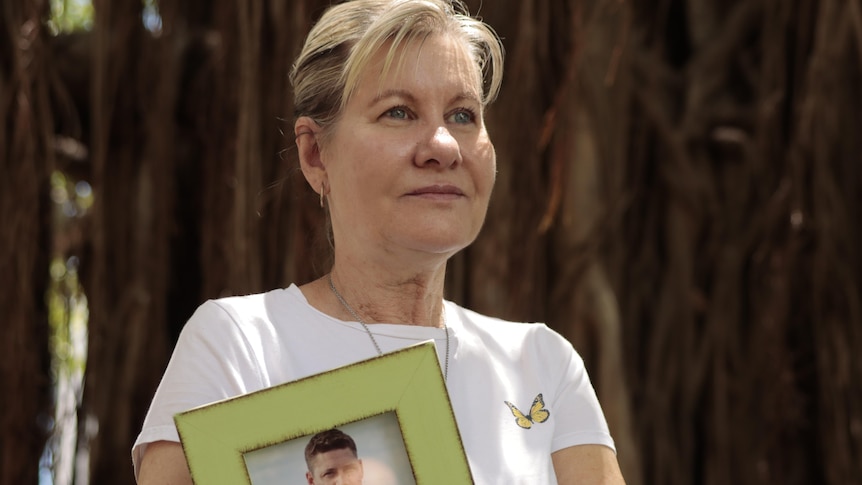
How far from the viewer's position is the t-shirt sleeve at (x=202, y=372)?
2.99 ft

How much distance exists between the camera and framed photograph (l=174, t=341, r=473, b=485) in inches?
31.0

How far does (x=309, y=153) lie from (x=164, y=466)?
13.3 inches

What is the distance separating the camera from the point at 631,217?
2.42 meters

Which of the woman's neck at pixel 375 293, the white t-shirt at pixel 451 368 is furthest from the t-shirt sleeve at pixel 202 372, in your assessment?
the woman's neck at pixel 375 293

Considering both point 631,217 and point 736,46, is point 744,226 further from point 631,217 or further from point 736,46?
point 736,46

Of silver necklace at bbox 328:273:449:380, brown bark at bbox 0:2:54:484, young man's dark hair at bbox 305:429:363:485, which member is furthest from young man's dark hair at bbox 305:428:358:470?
brown bark at bbox 0:2:54:484

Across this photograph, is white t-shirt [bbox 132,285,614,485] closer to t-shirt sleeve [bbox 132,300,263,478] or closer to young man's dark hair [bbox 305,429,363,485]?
t-shirt sleeve [bbox 132,300,263,478]

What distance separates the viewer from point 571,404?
3.55 ft

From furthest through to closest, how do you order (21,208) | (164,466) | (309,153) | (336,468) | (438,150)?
(21,208) < (309,153) < (438,150) < (164,466) < (336,468)

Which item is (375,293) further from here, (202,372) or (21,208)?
(21,208)

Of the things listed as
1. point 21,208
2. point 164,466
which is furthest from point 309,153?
point 21,208

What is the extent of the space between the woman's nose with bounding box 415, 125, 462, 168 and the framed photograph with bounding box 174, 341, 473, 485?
0.24 meters

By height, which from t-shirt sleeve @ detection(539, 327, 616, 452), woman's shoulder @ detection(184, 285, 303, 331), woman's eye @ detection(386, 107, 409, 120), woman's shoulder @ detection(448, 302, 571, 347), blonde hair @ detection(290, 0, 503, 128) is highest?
blonde hair @ detection(290, 0, 503, 128)

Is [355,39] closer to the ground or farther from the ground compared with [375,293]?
farther from the ground
